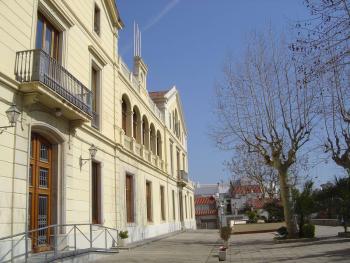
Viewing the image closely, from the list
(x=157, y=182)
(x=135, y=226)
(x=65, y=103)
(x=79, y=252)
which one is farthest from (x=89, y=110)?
(x=157, y=182)

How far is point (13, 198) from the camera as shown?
11.0m

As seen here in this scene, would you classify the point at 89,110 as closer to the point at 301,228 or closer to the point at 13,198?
the point at 13,198

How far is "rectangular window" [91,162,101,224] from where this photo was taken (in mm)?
17438

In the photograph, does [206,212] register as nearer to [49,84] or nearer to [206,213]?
[206,213]

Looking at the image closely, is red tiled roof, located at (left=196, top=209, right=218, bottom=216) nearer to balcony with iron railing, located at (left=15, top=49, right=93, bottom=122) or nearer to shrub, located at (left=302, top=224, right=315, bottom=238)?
shrub, located at (left=302, top=224, right=315, bottom=238)

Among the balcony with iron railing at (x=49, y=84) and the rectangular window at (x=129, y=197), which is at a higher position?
the balcony with iron railing at (x=49, y=84)

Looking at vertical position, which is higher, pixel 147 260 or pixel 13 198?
pixel 13 198

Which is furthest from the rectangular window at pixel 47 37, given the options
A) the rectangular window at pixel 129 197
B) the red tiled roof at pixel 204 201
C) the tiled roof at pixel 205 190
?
the tiled roof at pixel 205 190

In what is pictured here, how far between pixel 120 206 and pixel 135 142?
5.27 meters

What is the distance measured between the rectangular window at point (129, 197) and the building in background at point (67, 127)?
5 centimetres

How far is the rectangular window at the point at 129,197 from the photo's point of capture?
23.0m

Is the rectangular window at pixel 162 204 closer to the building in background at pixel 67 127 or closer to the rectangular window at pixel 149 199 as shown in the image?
the rectangular window at pixel 149 199

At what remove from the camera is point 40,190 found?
514 inches

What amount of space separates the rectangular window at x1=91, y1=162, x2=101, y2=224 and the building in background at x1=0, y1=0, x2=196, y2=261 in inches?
1.6
